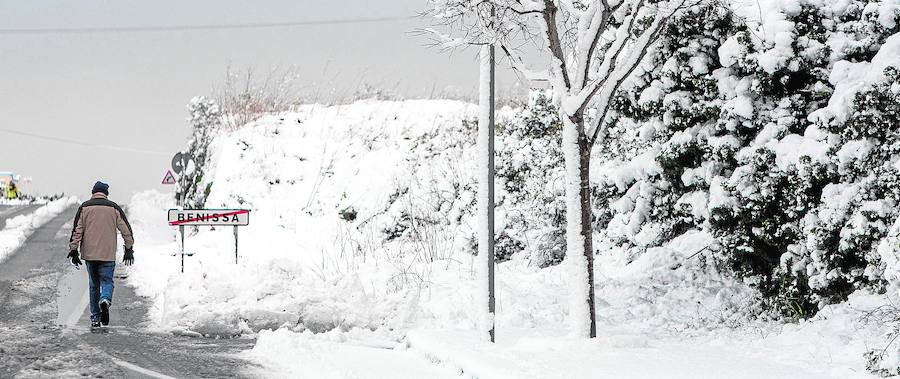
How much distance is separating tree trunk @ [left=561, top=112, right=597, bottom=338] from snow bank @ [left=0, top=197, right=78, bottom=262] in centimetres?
1637

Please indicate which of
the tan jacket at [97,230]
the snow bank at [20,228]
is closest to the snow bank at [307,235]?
the tan jacket at [97,230]

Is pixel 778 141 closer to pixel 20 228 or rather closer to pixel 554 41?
pixel 554 41

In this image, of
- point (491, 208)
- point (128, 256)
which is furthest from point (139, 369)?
point (491, 208)

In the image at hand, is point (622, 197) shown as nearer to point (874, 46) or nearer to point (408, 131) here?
point (874, 46)

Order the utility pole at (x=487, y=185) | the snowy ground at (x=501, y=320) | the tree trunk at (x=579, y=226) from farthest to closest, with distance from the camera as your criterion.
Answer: the utility pole at (x=487, y=185) → the tree trunk at (x=579, y=226) → the snowy ground at (x=501, y=320)

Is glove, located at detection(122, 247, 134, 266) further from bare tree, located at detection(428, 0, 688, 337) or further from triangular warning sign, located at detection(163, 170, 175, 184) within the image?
triangular warning sign, located at detection(163, 170, 175, 184)

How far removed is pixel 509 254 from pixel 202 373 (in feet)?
32.7

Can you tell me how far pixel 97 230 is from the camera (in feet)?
38.6

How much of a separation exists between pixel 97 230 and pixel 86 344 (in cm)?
237

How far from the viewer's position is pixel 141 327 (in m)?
11.5

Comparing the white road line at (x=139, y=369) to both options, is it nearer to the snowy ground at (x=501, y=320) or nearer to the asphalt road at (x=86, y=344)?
the asphalt road at (x=86, y=344)

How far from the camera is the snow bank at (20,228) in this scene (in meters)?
23.8

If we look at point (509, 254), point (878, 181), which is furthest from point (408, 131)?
point (878, 181)

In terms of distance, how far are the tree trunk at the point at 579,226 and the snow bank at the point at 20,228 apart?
16.4 meters
